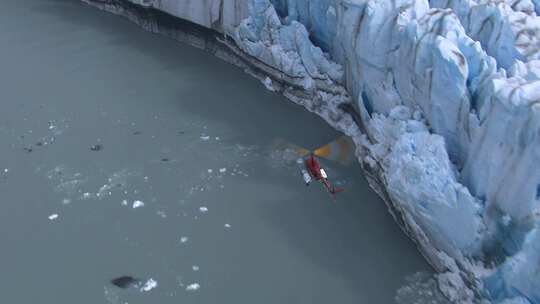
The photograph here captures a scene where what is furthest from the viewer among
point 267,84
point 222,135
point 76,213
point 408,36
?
point 267,84

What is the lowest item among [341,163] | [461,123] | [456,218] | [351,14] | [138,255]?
[138,255]

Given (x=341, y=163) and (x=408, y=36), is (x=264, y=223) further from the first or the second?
(x=408, y=36)

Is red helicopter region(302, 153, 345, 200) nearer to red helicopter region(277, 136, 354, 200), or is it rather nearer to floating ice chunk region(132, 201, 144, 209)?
red helicopter region(277, 136, 354, 200)

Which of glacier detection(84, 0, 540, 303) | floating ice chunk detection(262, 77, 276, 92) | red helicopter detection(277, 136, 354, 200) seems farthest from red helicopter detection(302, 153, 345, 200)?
floating ice chunk detection(262, 77, 276, 92)

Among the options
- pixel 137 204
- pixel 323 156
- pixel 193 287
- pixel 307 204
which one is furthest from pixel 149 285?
pixel 323 156

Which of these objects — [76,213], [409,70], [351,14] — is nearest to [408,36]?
[409,70]

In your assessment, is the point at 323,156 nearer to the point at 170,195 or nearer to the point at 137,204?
the point at 170,195
